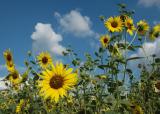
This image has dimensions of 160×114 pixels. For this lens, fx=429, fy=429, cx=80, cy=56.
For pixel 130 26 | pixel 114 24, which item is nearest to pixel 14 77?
pixel 114 24

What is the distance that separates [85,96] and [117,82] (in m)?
0.66

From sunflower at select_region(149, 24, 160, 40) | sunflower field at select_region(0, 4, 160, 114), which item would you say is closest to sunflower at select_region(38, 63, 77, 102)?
sunflower field at select_region(0, 4, 160, 114)

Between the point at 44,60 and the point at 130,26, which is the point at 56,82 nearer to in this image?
the point at 130,26

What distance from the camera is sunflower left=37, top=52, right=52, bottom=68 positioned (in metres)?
6.63

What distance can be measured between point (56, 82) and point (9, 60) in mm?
2643

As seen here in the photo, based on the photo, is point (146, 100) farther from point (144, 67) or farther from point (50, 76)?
point (50, 76)

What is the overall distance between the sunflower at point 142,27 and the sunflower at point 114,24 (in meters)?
0.30

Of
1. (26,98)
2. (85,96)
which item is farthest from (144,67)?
(85,96)

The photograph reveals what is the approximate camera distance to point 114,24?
20.6 ft

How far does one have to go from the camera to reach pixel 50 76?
4.29m

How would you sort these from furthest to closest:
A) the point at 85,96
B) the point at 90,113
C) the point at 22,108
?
the point at 22,108, the point at 85,96, the point at 90,113

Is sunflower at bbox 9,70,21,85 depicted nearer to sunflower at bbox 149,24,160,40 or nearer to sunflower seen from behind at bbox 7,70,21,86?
sunflower seen from behind at bbox 7,70,21,86

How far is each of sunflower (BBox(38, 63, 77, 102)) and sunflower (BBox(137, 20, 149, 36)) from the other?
2.17 metres

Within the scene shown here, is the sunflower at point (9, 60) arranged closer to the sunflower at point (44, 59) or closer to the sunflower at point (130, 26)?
the sunflower at point (44, 59)
